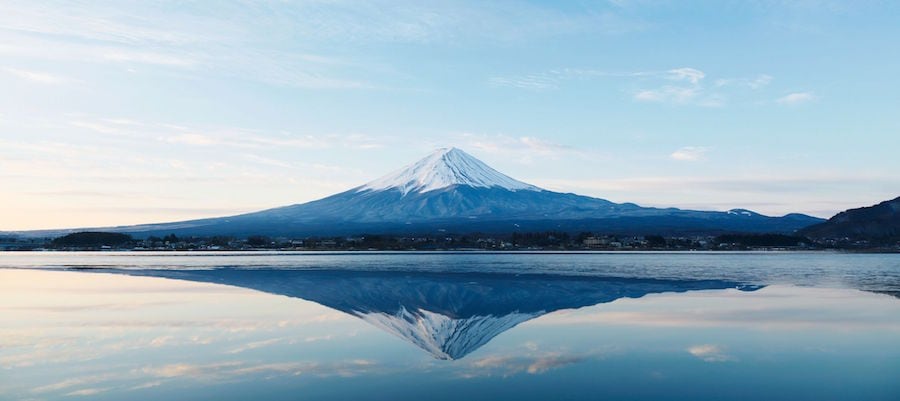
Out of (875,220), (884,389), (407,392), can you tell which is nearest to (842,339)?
(884,389)

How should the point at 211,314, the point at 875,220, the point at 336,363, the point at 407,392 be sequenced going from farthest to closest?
1. the point at 875,220
2. the point at 211,314
3. the point at 336,363
4. the point at 407,392

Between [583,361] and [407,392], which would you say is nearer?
[407,392]

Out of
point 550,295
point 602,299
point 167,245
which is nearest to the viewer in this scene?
point 602,299

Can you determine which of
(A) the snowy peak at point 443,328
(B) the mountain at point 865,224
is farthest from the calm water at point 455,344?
(B) the mountain at point 865,224

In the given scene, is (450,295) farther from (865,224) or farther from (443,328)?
(865,224)

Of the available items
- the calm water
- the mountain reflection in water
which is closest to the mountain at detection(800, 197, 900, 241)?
the mountain reflection in water

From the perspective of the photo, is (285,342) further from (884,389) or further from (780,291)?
(780,291)

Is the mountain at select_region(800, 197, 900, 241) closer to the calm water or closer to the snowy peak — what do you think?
the calm water
